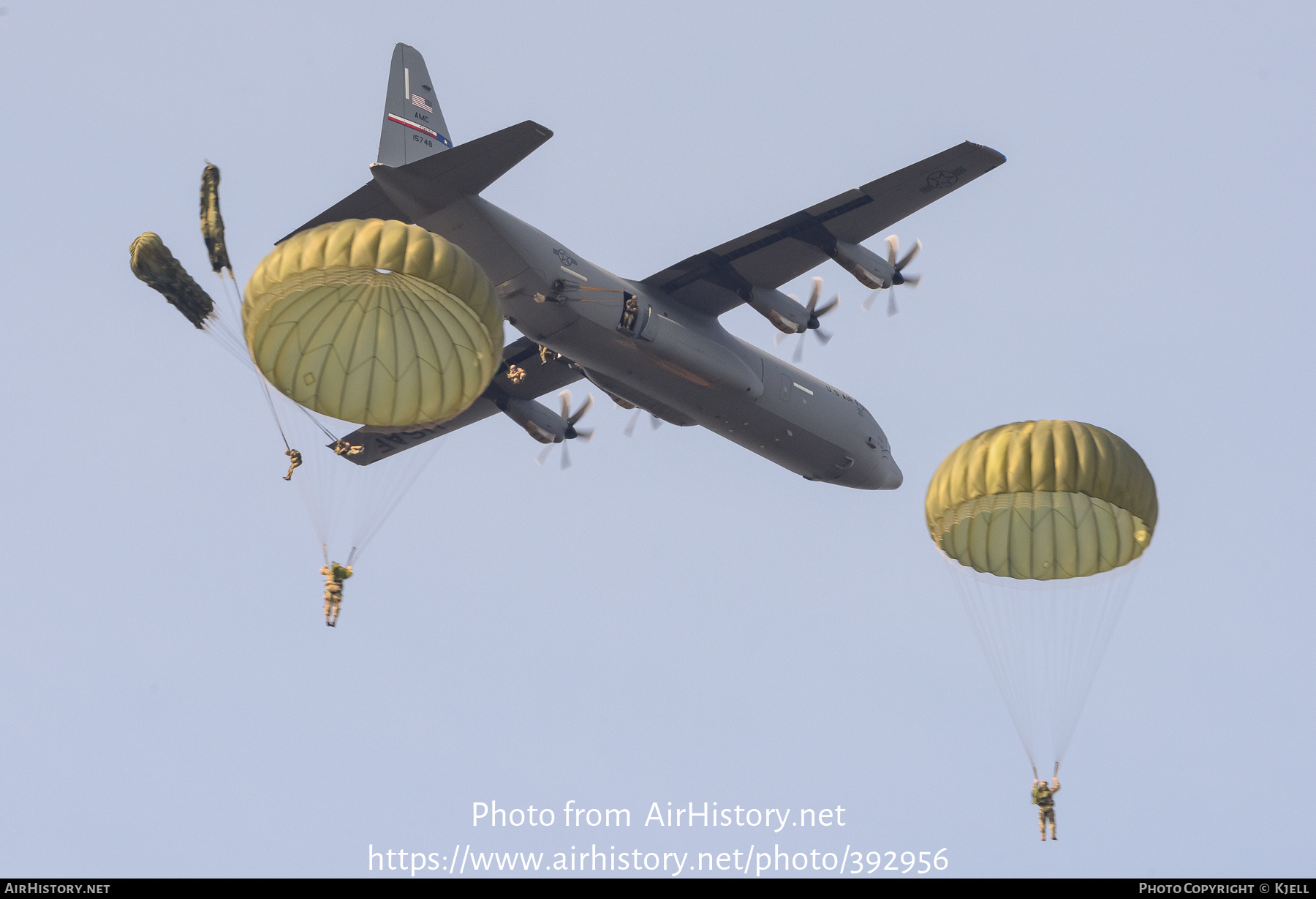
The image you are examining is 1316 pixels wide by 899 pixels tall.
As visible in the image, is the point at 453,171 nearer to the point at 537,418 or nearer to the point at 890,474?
the point at 537,418

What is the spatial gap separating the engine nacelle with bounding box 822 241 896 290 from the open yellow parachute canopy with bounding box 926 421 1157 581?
21.3 feet

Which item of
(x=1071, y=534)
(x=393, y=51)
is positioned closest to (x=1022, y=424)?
(x=1071, y=534)

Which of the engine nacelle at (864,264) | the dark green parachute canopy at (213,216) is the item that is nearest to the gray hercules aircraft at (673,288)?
the engine nacelle at (864,264)

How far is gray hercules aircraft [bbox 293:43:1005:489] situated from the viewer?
115ft

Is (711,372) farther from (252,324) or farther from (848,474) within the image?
(252,324)

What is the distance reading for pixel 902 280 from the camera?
38.2m

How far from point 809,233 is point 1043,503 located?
8851 mm

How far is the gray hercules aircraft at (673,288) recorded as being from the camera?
115 feet

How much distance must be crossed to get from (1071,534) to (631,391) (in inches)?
440

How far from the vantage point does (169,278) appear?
1260 inches

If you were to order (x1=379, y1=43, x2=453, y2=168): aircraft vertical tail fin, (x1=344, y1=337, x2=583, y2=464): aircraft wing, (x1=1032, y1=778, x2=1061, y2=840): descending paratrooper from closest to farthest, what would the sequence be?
1. (x1=1032, y1=778, x2=1061, y2=840): descending paratrooper
2. (x1=379, y1=43, x2=453, y2=168): aircraft vertical tail fin
3. (x1=344, y1=337, x2=583, y2=464): aircraft wing

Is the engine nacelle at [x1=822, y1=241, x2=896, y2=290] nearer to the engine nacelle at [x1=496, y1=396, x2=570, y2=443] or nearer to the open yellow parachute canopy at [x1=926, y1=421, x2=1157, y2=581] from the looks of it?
the open yellow parachute canopy at [x1=926, y1=421, x2=1157, y2=581]

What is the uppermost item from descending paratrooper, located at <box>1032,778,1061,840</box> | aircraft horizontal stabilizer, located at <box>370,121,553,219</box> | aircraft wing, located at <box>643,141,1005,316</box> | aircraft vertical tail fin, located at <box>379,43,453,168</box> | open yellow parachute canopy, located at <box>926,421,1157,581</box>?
aircraft vertical tail fin, located at <box>379,43,453,168</box>

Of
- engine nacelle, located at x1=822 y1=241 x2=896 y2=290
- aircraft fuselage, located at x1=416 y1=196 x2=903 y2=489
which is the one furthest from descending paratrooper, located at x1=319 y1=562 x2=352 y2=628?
engine nacelle, located at x1=822 y1=241 x2=896 y2=290
